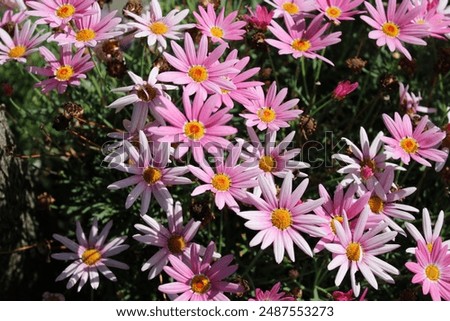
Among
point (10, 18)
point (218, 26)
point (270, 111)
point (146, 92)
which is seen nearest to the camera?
point (146, 92)

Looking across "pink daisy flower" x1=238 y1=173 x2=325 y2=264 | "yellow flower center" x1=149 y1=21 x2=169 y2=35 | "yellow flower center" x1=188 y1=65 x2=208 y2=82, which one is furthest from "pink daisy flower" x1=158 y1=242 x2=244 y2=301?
"yellow flower center" x1=149 y1=21 x2=169 y2=35

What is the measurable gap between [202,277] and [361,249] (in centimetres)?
48

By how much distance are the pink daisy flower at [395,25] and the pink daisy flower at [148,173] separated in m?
0.85

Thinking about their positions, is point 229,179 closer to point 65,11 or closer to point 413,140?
point 413,140

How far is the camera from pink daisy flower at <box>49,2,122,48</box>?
179 centimetres

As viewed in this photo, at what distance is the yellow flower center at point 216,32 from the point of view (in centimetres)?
187

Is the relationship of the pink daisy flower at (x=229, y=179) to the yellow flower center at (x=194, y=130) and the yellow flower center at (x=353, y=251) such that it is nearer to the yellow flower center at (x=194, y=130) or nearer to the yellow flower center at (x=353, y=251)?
the yellow flower center at (x=194, y=130)

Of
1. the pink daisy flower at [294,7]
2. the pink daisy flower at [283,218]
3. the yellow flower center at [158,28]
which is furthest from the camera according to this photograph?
the pink daisy flower at [294,7]

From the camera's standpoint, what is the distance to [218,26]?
1.91m

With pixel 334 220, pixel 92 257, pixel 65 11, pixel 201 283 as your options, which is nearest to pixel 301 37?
pixel 334 220

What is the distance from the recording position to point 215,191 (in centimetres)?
161

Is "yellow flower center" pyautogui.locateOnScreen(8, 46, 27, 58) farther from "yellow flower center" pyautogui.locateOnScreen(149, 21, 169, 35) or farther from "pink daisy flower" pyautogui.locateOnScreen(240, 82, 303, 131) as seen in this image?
"pink daisy flower" pyautogui.locateOnScreen(240, 82, 303, 131)

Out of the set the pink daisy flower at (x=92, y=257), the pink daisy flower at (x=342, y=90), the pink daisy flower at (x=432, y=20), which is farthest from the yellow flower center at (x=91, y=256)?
the pink daisy flower at (x=432, y=20)

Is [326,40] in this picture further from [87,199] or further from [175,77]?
[87,199]
